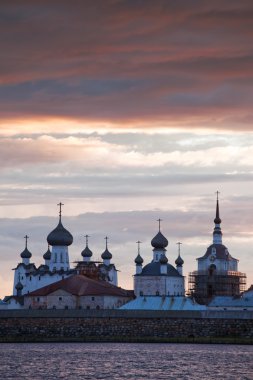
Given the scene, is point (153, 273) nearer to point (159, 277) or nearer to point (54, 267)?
point (159, 277)

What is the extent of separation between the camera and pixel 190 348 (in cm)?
9519

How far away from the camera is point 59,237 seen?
152000 millimetres

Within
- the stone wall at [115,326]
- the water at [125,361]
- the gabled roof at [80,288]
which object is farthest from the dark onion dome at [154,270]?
the water at [125,361]

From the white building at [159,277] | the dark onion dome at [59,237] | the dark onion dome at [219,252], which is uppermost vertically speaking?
the dark onion dome at [59,237]

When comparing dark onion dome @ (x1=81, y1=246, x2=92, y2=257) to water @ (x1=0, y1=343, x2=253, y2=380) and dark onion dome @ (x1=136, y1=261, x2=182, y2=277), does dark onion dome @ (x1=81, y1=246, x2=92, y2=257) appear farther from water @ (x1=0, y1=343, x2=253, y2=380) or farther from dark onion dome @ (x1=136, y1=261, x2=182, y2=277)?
water @ (x1=0, y1=343, x2=253, y2=380)

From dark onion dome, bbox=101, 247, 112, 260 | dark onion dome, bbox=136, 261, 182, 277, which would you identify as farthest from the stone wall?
dark onion dome, bbox=101, 247, 112, 260

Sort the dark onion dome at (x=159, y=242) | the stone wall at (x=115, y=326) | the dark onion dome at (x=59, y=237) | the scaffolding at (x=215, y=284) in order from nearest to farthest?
the stone wall at (x=115, y=326) → the dark onion dome at (x=59, y=237) → the scaffolding at (x=215, y=284) → the dark onion dome at (x=159, y=242)

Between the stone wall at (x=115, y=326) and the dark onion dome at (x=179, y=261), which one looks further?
the dark onion dome at (x=179, y=261)

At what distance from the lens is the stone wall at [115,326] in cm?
10488

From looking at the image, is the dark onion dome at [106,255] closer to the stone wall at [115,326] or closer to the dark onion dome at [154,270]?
the dark onion dome at [154,270]

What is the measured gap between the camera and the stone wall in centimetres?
10488

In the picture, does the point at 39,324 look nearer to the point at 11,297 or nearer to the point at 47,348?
the point at 47,348

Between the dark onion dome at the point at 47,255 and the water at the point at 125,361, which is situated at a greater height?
the dark onion dome at the point at 47,255

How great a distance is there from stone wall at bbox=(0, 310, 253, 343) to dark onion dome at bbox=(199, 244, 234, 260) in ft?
154
